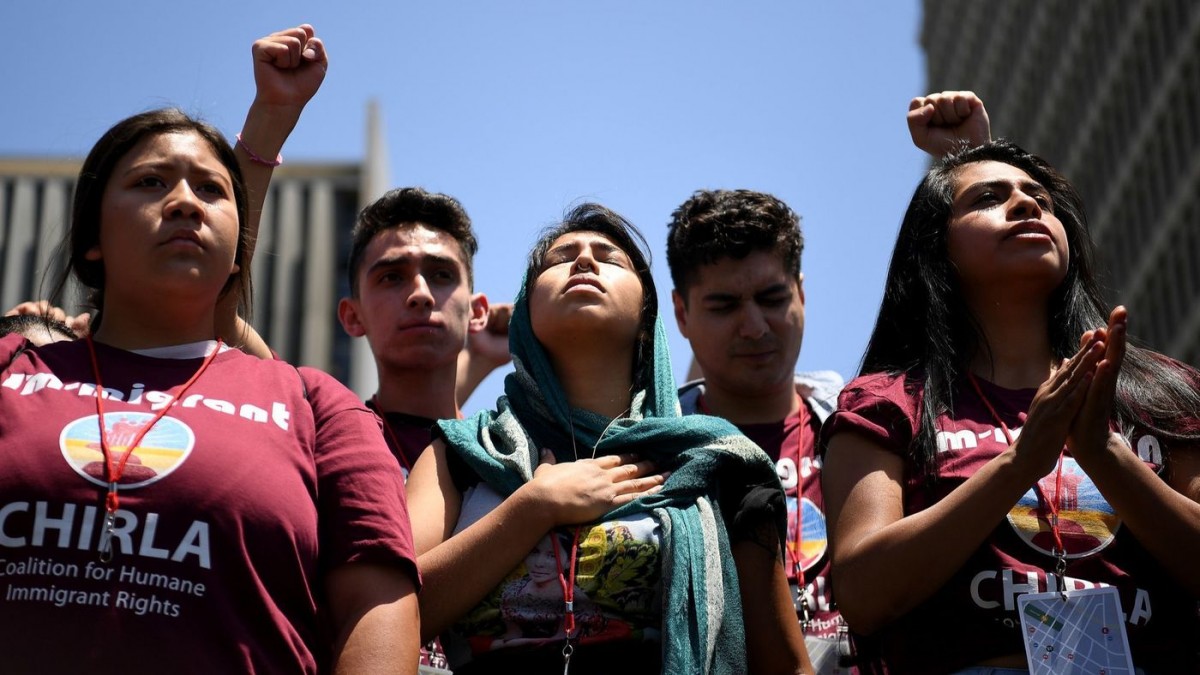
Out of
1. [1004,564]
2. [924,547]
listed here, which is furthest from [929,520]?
[1004,564]

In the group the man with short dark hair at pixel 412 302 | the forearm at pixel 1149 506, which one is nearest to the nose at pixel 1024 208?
the forearm at pixel 1149 506

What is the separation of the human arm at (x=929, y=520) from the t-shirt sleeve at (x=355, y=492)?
108cm

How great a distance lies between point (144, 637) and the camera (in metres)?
3.79

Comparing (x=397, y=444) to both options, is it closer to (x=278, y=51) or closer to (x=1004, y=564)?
(x=278, y=51)

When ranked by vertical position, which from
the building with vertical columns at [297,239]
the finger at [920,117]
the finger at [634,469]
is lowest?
the building with vertical columns at [297,239]

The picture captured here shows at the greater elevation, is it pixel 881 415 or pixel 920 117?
pixel 920 117

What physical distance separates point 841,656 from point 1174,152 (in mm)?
37438

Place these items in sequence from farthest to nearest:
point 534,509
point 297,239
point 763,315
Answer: point 297,239 → point 763,315 → point 534,509

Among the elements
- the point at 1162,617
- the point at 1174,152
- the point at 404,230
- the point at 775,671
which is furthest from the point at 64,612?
the point at 1174,152

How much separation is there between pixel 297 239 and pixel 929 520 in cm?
7578

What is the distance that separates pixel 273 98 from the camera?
518 cm

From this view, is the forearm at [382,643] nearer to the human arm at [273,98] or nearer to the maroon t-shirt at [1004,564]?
the maroon t-shirt at [1004,564]

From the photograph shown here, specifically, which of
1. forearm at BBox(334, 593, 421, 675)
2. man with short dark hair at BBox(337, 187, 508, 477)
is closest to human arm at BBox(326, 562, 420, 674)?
forearm at BBox(334, 593, 421, 675)

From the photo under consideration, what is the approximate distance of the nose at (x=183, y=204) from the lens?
454cm
